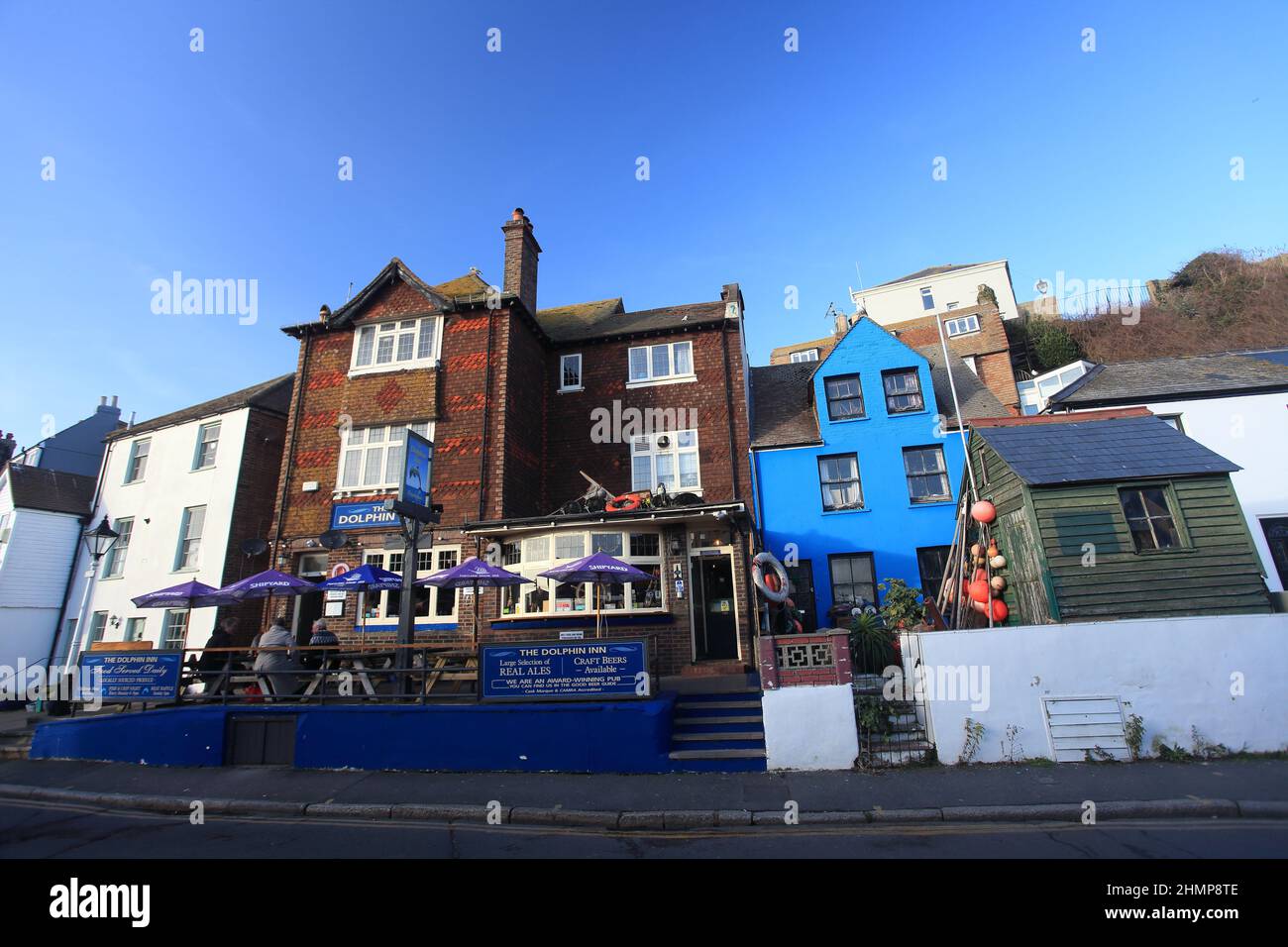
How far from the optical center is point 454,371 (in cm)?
1747

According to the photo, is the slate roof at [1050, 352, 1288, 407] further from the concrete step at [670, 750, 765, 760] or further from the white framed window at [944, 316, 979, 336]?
the white framed window at [944, 316, 979, 336]

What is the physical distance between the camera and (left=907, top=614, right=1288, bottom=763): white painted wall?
8734 millimetres

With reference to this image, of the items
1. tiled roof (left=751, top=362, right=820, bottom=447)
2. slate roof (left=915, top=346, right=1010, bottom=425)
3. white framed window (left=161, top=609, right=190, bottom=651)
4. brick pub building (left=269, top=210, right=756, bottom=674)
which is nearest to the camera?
brick pub building (left=269, top=210, right=756, bottom=674)

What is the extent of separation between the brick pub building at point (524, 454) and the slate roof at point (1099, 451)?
19.2ft

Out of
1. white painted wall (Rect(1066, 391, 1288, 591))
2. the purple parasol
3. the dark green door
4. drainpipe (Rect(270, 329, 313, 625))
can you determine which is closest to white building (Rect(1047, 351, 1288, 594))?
white painted wall (Rect(1066, 391, 1288, 591))

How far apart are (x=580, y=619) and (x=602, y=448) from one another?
5899 millimetres

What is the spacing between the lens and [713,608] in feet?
48.3

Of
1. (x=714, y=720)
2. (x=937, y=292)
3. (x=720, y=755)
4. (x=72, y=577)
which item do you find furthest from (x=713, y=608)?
(x=937, y=292)

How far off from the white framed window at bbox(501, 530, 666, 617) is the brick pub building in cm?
4

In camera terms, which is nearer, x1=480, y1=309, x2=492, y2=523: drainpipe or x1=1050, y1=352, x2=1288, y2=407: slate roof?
x1=480, y1=309, x2=492, y2=523: drainpipe

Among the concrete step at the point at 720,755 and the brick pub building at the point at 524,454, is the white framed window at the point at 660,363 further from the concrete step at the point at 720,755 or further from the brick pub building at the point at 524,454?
the concrete step at the point at 720,755

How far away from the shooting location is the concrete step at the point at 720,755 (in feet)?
29.6
